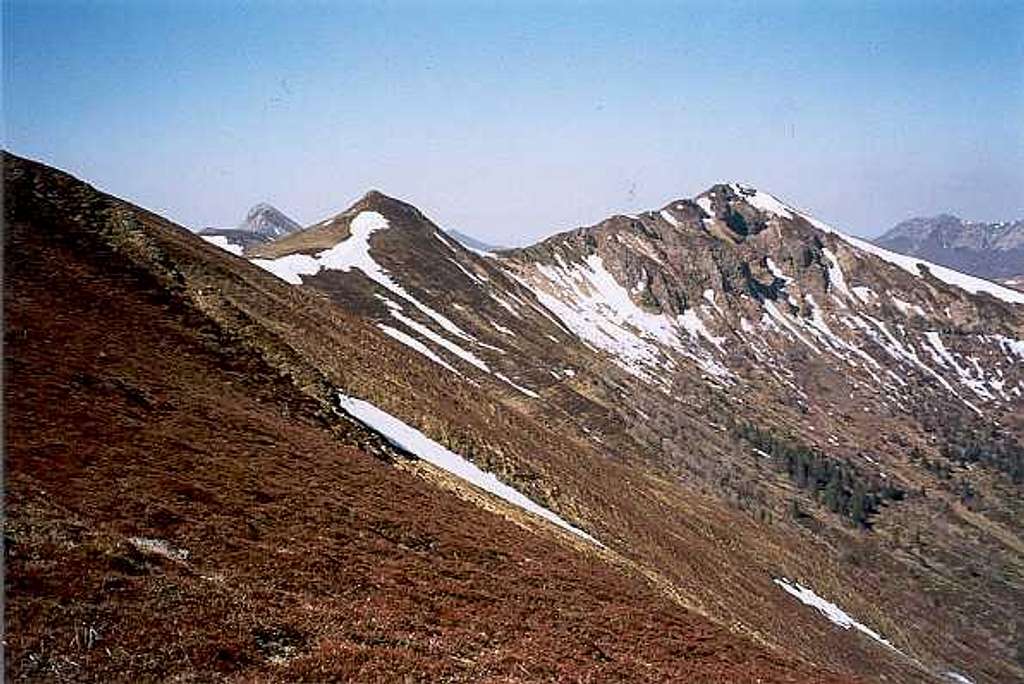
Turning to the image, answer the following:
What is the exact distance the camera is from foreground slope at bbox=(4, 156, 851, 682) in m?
16.1

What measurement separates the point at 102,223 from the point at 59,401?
24.9 m

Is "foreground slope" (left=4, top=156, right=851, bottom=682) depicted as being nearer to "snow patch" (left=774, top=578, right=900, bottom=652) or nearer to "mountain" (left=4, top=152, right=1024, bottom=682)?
"mountain" (left=4, top=152, right=1024, bottom=682)

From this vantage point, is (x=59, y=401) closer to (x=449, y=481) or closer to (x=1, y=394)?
(x=1, y=394)

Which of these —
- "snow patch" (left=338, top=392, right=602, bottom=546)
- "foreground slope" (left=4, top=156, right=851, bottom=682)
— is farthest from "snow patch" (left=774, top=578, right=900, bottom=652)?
"foreground slope" (left=4, top=156, right=851, bottom=682)

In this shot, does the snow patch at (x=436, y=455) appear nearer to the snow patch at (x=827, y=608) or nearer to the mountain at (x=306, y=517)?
the mountain at (x=306, y=517)

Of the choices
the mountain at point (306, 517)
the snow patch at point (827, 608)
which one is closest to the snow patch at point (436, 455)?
the mountain at point (306, 517)

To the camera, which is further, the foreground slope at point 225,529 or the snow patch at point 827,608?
the snow patch at point 827,608

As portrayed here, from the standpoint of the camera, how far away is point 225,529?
22.9 meters

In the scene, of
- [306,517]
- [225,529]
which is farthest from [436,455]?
[225,529]

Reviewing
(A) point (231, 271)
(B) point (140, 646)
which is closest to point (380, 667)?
(B) point (140, 646)

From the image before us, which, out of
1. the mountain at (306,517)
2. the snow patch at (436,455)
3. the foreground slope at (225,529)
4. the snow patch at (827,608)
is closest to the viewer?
the foreground slope at (225,529)

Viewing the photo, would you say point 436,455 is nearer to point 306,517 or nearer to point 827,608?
point 306,517

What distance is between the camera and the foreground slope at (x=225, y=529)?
16.1 m

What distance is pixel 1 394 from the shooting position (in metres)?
25.8
